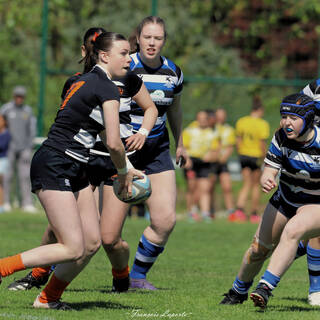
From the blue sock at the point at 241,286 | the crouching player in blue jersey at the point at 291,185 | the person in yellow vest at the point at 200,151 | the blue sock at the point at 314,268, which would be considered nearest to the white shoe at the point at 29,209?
the person in yellow vest at the point at 200,151

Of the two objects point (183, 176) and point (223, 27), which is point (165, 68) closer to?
point (183, 176)

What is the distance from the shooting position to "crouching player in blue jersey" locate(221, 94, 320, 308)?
20.3 feet

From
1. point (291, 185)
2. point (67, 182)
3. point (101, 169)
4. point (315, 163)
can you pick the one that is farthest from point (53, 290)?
point (315, 163)

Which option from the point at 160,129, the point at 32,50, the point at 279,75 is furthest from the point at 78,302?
the point at 32,50

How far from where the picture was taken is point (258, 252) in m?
6.54

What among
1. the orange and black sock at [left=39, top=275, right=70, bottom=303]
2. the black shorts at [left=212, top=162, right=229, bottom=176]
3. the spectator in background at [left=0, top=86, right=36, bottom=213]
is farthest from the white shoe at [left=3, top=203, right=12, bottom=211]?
the orange and black sock at [left=39, top=275, right=70, bottom=303]

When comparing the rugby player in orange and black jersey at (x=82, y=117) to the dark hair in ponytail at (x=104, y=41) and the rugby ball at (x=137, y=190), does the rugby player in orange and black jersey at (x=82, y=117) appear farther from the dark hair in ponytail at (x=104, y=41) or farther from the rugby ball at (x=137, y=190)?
the rugby ball at (x=137, y=190)

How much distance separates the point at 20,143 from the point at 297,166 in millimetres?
11331

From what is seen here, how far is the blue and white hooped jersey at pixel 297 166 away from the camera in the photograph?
6.28m

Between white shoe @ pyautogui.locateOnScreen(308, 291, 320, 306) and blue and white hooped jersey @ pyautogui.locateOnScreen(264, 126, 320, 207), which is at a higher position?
blue and white hooped jersey @ pyautogui.locateOnScreen(264, 126, 320, 207)

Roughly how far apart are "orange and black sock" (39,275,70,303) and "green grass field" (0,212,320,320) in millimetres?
134

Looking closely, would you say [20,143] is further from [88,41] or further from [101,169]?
[88,41]

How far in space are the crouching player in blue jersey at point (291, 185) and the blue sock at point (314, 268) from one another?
72cm

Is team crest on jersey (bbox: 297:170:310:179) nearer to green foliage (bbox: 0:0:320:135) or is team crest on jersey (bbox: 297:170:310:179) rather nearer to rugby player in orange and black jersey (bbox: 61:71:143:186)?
rugby player in orange and black jersey (bbox: 61:71:143:186)
